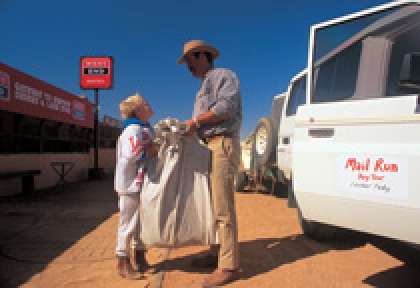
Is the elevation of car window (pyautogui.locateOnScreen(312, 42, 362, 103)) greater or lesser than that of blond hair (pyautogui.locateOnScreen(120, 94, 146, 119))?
greater

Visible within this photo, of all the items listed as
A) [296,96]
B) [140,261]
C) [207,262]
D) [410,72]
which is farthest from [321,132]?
[296,96]

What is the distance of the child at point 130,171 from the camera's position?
3.25 m

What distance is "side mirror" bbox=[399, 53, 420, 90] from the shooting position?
2557 mm

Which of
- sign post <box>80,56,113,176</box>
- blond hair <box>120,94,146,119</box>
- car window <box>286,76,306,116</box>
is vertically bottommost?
blond hair <box>120,94,146,119</box>

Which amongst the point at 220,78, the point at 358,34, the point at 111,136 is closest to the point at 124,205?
the point at 220,78

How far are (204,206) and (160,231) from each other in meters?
0.42

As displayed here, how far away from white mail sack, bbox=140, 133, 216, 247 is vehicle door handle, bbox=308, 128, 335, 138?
899 millimetres

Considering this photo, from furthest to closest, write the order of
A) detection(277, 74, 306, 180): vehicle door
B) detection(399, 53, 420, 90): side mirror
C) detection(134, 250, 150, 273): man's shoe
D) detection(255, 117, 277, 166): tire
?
detection(255, 117, 277, 166): tire < detection(277, 74, 306, 180): vehicle door < detection(134, 250, 150, 273): man's shoe < detection(399, 53, 420, 90): side mirror

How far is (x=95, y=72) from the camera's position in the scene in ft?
53.9

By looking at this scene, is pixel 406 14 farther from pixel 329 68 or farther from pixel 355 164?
pixel 355 164

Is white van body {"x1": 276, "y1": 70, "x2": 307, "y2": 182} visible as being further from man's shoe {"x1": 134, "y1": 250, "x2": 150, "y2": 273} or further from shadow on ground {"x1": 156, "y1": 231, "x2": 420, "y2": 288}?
Result: man's shoe {"x1": 134, "y1": 250, "x2": 150, "y2": 273}

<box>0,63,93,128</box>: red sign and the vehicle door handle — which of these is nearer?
the vehicle door handle

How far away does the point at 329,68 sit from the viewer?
347 centimetres

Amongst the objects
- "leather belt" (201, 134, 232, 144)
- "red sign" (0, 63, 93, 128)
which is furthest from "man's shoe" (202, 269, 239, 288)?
"red sign" (0, 63, 93, 128)
